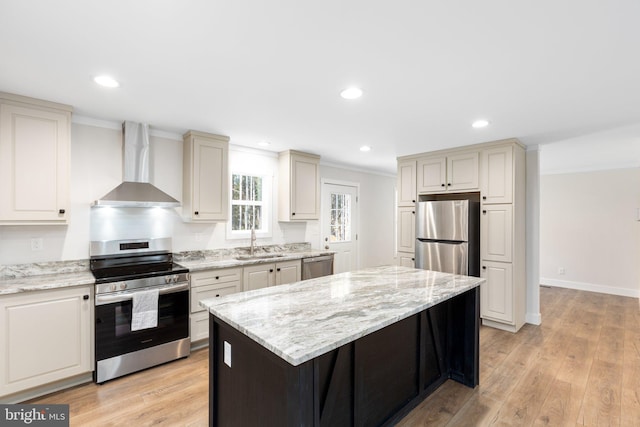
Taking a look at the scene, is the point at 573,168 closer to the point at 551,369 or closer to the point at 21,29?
the point at 551,369

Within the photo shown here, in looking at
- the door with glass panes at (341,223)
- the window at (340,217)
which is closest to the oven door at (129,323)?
the door with glass panes at (341,223)

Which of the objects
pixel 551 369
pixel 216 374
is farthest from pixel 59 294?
pixel 551 369

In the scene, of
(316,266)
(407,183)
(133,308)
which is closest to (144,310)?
(133,308)

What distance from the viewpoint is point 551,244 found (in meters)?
5.95

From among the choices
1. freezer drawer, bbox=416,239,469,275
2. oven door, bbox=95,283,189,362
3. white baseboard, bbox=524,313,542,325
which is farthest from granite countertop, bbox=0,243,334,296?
white baseboard, bbox=524,313,542,325

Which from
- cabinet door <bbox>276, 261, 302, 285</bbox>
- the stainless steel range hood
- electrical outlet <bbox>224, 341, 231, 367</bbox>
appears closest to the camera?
electrical outlet <bbox>224, 341, 231, 367</bbox>

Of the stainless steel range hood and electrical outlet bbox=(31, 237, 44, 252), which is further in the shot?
the stainless steel range hood

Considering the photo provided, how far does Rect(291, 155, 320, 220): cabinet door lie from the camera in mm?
4336

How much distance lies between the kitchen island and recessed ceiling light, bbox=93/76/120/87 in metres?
1.70

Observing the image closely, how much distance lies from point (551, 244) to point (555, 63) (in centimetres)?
540

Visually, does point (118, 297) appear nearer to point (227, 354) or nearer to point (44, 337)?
point (44, 337)

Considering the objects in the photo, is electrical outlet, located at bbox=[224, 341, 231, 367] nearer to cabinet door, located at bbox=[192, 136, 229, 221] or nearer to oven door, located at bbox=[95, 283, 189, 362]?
oven door, located at bbox=[95, 283, 189, 362]

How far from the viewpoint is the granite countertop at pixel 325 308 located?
1.29 meters

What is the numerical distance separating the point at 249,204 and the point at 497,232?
3258mm
